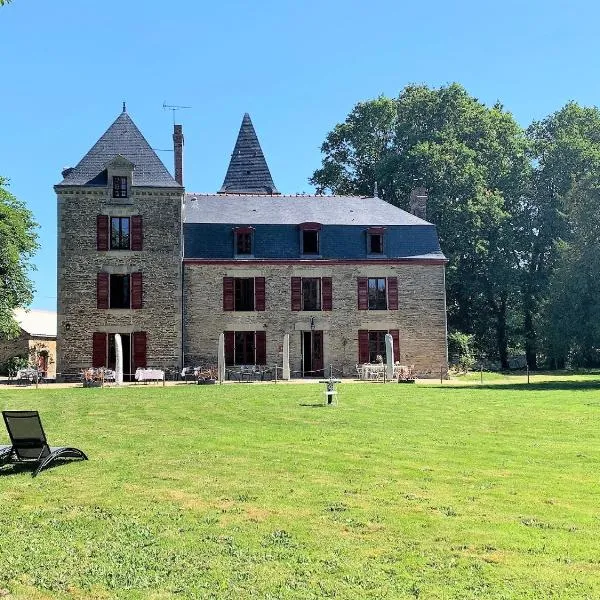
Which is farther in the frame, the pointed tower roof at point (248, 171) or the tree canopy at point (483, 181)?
the pointed tower roof at point (248, 171)

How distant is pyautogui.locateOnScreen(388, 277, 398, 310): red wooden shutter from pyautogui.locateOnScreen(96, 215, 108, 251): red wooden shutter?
1189 centimetres

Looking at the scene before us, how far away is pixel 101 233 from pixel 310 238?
867 centimetres

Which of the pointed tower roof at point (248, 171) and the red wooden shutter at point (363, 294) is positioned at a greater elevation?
the pointed tower roof at point (248, 171)

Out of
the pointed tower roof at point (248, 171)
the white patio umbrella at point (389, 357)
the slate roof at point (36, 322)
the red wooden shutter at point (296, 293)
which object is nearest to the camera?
the white patio umbrella at point (389, 357)

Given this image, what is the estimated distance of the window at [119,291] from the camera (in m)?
28.8

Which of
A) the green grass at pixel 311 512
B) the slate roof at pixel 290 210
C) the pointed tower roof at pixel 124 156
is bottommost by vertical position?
the green grass at pixel 311 512

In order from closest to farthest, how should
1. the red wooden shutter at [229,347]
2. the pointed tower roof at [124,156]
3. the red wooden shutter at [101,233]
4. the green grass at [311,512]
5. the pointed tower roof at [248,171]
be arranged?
the green grass at [311,512], the red wooden shutter at [101,233], the pointed tower roof at [124,156], the red wooden shutter at [229,347], the pointed tower roof at [248,171]

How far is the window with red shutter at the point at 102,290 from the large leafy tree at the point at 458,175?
1884cm

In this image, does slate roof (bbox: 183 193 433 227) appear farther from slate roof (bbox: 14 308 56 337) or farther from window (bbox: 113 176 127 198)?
slate roof (bbox: 14 308 56 337)

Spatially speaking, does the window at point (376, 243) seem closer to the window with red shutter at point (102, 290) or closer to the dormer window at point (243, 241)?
the dormer window at point (243, 241)

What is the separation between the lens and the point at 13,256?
3106cm

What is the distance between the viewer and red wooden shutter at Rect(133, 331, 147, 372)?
28.7 m

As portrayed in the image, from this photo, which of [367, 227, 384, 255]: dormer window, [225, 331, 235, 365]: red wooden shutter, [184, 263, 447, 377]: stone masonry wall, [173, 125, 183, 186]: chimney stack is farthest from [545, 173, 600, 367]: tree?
[173, 125, 183, 186]: chimney stack

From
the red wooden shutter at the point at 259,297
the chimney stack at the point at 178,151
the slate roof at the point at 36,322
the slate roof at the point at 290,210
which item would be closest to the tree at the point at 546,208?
the slate roof at the point at 290,210
